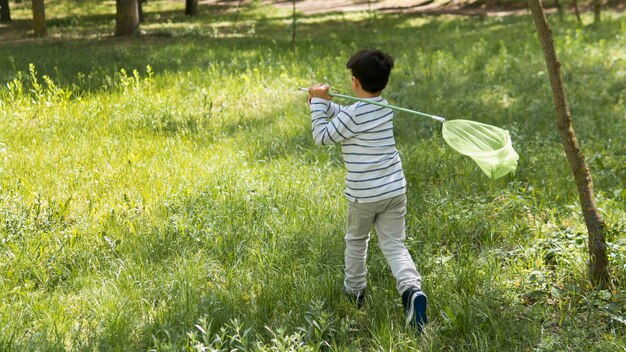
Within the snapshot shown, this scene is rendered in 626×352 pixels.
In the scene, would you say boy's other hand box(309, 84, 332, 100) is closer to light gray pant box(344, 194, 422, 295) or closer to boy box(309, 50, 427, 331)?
boy box(309, 50, 427, 331)

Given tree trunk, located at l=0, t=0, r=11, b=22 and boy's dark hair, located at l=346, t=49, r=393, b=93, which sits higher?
boy's dark hair, located at l=346, t=49, r=393, b=93

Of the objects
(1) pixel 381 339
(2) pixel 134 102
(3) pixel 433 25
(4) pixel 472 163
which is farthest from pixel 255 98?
(3) pixel 433 25

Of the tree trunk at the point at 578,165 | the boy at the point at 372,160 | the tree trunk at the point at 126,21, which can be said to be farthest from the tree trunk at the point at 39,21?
the tree trunk at the point at 578,165

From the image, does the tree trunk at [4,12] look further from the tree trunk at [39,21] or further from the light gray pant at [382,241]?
the light gray pant at [382,241]

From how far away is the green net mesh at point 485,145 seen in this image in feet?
10.8

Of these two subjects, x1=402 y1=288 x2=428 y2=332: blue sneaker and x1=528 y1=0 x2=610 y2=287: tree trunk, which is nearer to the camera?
x1=402 y1=288 x2=428 y2=332: blue sneaker

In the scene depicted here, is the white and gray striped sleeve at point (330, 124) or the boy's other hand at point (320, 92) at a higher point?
the boy's other hand at point (320, 92)

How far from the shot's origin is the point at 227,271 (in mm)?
4129

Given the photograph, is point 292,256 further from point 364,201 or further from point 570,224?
point 570,224

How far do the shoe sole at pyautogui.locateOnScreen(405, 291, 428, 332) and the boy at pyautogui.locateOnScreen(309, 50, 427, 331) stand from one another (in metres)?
0.02

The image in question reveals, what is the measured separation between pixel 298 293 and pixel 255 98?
5194 mm

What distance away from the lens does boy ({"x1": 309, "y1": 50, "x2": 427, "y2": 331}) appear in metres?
3.48

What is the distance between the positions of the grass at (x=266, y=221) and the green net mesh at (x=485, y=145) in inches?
29.7

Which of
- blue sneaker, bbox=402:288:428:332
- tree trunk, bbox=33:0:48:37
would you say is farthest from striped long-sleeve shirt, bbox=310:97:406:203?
tree trunk, bbox=33:0:48:37
